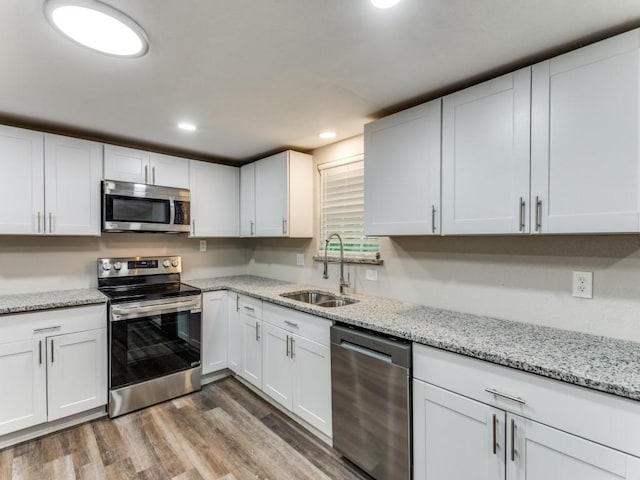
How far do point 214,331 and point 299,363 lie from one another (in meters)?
1.14

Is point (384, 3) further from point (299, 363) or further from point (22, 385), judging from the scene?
point (22, 385)

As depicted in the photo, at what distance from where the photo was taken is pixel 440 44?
1.44m

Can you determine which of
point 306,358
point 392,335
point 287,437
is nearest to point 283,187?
point 306,358

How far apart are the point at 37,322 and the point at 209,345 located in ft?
4.18

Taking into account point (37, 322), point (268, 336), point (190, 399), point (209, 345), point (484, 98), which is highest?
point (484, 98)

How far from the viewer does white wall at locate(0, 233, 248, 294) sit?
102 inches

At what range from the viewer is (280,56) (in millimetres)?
1536

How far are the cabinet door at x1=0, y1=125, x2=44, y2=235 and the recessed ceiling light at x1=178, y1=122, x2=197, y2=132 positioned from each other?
102 cm

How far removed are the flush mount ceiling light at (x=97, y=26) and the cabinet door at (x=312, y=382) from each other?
73.7 inches

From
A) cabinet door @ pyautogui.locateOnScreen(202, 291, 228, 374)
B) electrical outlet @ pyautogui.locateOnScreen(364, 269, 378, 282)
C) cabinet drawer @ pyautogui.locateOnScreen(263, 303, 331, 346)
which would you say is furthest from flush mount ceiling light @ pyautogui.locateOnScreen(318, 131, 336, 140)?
cabinet door @ pyautogui.locateOnScreen(202, 291, 228, 374)

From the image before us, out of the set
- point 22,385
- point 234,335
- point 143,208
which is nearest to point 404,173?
point 234,335

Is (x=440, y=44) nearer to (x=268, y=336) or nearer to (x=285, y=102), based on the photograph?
(x=285, y=102)

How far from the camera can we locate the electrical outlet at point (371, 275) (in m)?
2.56

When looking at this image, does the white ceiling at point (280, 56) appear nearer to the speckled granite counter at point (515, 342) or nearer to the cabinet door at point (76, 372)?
the speckled granite counter at point (515, 342)
